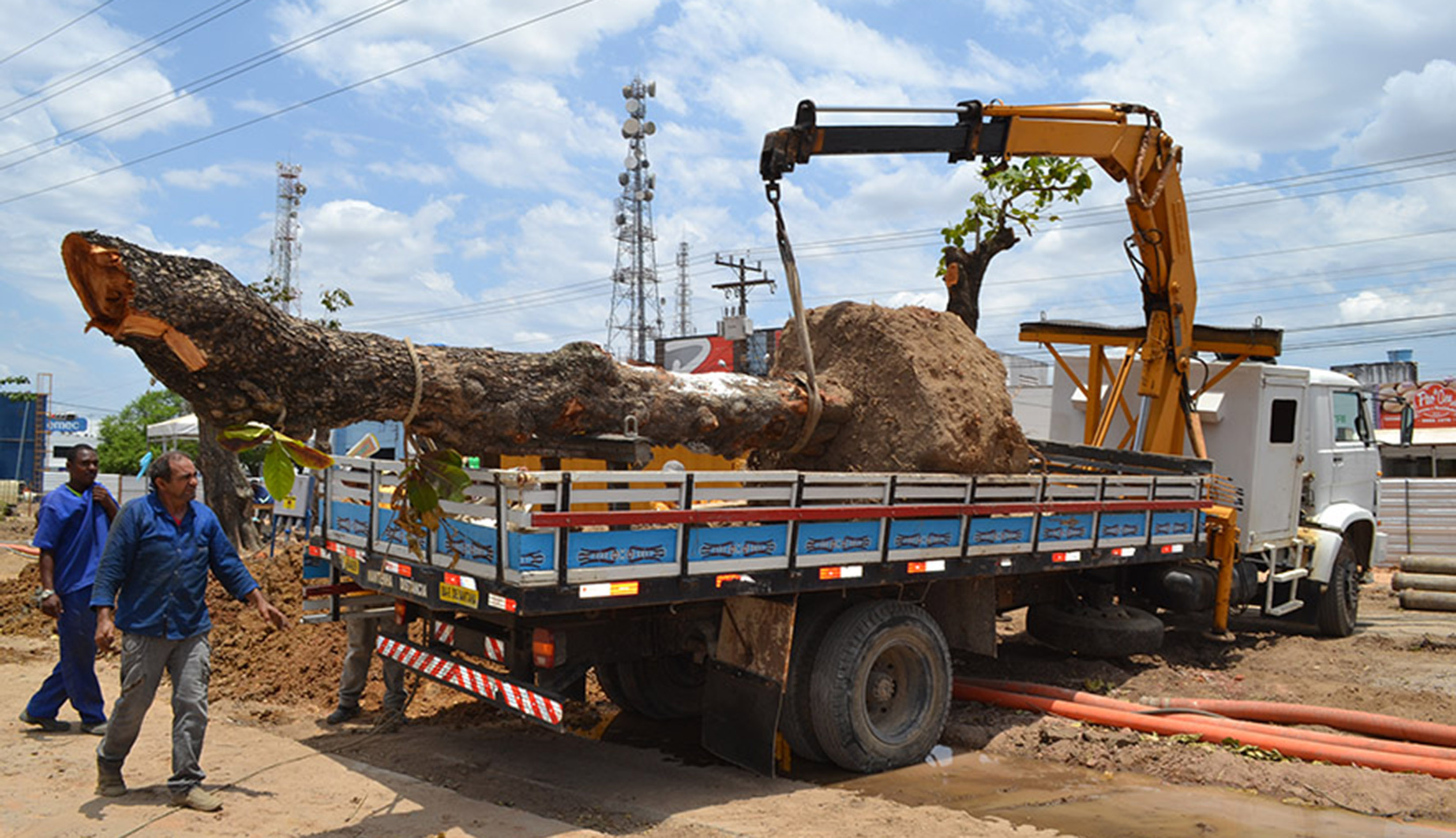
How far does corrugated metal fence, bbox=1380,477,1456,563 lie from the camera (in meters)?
17.9

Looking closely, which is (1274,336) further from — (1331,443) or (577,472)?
(577,472)

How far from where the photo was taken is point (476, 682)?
5617mm

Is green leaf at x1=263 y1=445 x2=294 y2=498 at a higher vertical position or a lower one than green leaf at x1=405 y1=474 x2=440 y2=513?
higher

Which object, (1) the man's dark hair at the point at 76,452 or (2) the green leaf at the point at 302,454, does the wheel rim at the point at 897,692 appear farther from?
(1) the man's dark hair at the point at 76,452

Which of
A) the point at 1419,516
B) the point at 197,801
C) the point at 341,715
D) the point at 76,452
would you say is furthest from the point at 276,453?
the point at 1419,516

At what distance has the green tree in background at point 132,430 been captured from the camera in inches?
1666

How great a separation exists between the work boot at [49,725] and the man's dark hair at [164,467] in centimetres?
243

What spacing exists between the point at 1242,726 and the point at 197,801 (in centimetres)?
582

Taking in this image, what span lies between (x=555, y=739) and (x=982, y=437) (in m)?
3.39

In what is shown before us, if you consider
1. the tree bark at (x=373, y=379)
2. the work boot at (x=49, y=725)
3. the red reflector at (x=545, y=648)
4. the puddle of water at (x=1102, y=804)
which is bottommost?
the work boot at (x=49, y=725)

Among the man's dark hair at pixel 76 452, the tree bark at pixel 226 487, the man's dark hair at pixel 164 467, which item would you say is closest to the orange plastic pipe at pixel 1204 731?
the man's dark hair at pixel 164 467

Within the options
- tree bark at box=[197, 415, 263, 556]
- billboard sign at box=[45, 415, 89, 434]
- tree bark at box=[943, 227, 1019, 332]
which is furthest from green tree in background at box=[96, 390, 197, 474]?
tree bark at box=[943, 227, 1019, 332]

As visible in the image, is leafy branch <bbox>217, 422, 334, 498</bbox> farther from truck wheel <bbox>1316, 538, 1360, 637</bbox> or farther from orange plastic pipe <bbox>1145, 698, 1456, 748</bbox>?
truck wheel <bbox>1316, 538, 1360, 637</bbox>

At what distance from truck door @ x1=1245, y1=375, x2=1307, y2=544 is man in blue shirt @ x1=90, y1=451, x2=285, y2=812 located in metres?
8.42
